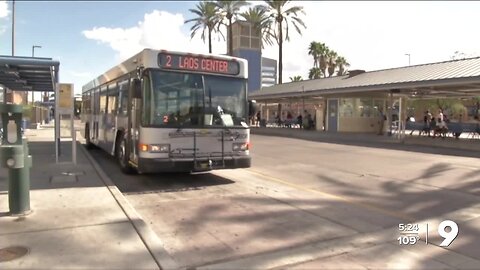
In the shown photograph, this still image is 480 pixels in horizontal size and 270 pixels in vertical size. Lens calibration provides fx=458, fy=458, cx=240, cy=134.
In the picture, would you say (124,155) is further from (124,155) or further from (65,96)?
(65,96)

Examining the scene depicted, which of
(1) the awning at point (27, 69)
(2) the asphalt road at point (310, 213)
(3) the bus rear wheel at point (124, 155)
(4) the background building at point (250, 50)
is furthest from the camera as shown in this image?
(4) the background building at point (250, 50)

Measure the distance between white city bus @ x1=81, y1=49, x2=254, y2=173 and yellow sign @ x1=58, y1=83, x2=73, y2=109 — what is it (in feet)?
11.8

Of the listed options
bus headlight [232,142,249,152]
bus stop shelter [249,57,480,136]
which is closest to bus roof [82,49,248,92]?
bus headlight [232,142,249,152]

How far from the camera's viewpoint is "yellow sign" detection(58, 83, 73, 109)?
43.9 feet

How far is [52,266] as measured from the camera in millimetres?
4770

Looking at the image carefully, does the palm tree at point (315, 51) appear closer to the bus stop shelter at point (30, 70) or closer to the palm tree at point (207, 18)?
the palm tree at point (207, 18)

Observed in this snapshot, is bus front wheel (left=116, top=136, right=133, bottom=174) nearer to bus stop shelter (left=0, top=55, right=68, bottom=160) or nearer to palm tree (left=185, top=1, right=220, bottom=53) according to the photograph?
bus stop shelter (left=0, top=55, right=68, bottom=160)

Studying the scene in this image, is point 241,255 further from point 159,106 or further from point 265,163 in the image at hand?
point 265,163

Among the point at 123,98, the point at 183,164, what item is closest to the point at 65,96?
the point at 123,98

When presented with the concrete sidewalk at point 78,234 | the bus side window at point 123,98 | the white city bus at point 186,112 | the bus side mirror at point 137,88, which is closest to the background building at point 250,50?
the bus side window at point 123,98

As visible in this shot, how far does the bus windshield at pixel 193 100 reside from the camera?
929cm

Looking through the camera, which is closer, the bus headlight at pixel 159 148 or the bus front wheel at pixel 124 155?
the bus headlight at pixel 159 148

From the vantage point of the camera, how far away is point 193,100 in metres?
9.62

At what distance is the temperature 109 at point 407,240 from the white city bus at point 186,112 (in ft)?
14.8
